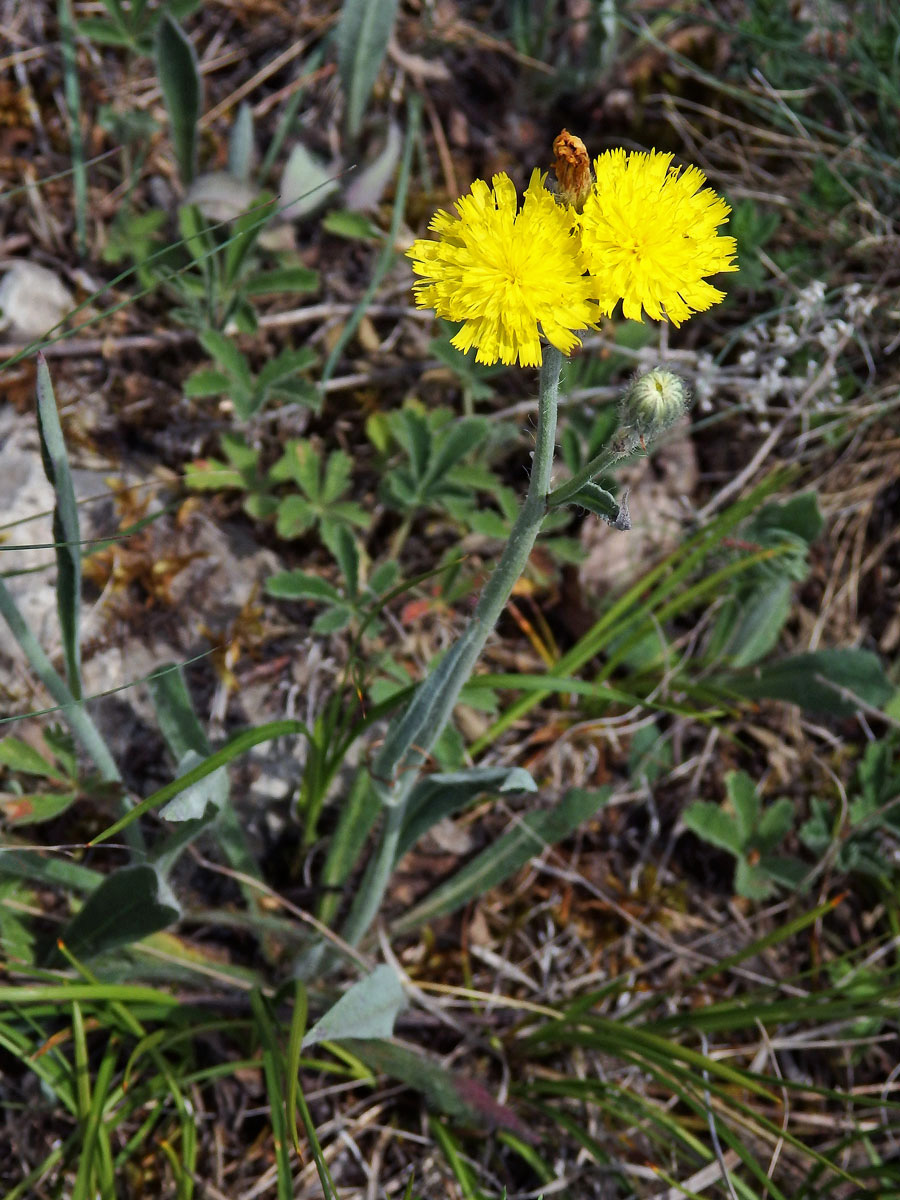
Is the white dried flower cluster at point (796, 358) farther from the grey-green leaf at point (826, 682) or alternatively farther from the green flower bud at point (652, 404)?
the green flower bud at point (652, 404)

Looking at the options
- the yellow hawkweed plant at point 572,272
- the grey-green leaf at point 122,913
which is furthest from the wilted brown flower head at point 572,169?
the grey-green leaf at point 122,913

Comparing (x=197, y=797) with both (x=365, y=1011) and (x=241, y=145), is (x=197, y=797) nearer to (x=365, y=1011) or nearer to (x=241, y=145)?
(x=365, y=1011)

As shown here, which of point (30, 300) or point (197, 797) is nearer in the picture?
point (197, 797)

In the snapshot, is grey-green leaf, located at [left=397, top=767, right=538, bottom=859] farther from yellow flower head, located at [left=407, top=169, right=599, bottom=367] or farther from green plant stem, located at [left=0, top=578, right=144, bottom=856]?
yellow flower head, located at [left=407, top=169, right=599, bottom=367]

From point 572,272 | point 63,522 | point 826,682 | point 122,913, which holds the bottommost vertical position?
point 826,682

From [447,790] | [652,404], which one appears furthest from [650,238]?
[447,790]

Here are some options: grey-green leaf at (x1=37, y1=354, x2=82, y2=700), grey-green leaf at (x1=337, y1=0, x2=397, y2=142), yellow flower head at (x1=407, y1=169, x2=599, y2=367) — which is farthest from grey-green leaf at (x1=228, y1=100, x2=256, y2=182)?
yellow flower head at (x1=407, y1=169, x2=599, y2=367)
